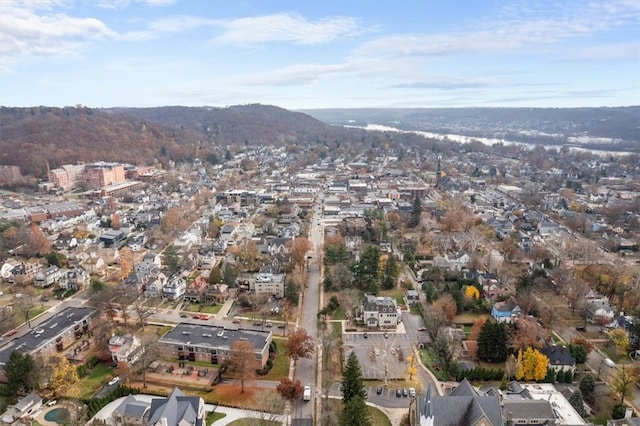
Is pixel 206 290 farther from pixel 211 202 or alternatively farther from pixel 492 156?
pixel 492 156

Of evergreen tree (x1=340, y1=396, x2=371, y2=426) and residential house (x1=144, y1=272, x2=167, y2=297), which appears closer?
evergreen tree (x1=340, y1=396, x2=371, y2=426)

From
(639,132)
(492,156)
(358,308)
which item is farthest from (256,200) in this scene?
(639,132)

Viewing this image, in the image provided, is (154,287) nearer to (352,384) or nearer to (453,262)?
(352,384)

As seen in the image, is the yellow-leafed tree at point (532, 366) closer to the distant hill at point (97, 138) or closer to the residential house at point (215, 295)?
the residential house at point (215, 295)

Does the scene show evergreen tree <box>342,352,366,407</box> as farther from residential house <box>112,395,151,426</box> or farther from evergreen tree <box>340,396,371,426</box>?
residential house <box>112,395,151,426</box>

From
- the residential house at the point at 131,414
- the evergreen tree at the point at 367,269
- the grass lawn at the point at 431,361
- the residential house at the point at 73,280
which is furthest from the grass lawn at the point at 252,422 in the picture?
the residential house at the point at 73,280

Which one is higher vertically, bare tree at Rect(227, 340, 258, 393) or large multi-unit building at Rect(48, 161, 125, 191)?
large multi-unit building at Rect(48, 161, 125, 191)

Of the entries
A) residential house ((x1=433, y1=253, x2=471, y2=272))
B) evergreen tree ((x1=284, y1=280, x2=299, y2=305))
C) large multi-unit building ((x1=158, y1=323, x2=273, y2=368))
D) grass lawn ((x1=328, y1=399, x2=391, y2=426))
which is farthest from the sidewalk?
residential house ((x1=433, y1=253, x2=471, y2=272))
